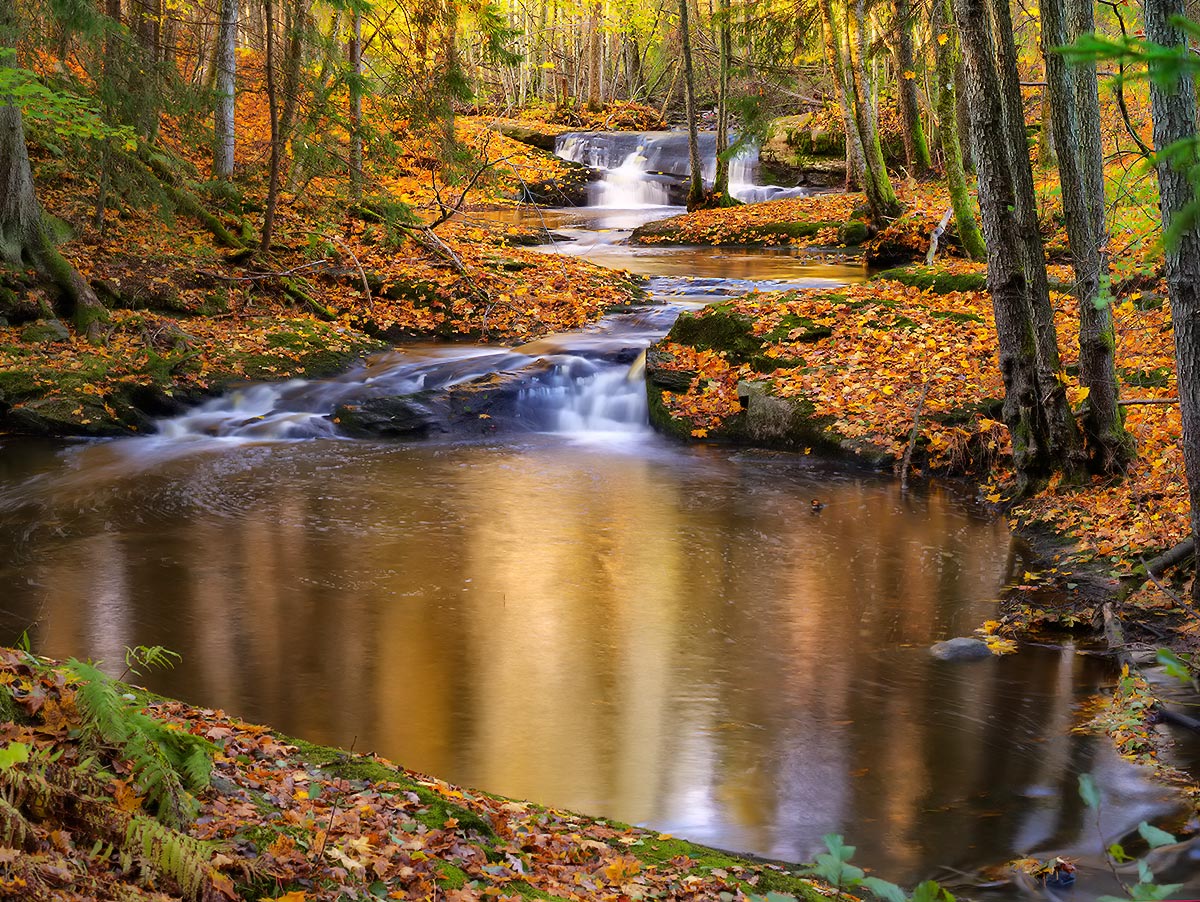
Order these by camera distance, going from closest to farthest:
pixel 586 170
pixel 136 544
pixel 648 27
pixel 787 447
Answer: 1. pixel 136 544
2. pixel 787 447
3. pixel 586 170
4. pixel 648 27

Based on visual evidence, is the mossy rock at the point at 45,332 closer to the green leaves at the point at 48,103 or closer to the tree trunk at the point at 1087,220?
the green leaves at the point at 48,103

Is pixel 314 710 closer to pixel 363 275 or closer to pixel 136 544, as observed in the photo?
pixel 136 544

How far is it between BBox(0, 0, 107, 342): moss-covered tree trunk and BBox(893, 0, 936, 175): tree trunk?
471 inches

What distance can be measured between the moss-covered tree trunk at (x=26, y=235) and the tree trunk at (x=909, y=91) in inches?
471

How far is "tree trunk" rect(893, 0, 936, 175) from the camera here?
15.8 meters

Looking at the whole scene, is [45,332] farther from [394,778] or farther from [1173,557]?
[1173,557]

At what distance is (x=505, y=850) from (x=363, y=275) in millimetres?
15942

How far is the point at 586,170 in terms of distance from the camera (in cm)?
3622

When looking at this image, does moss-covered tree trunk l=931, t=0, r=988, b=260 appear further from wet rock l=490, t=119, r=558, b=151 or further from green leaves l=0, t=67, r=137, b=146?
wet rock l=490, t=119, r=558, b=151

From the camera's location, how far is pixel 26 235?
14922 mm

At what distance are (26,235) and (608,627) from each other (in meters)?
11.4

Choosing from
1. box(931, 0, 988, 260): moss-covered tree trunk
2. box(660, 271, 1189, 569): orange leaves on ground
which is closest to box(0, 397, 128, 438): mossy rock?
box(660, 271, 1189, 569): orange leaves on ground

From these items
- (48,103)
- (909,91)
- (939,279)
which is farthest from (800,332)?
(909,91)

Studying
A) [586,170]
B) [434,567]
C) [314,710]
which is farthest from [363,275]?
[586,170]
